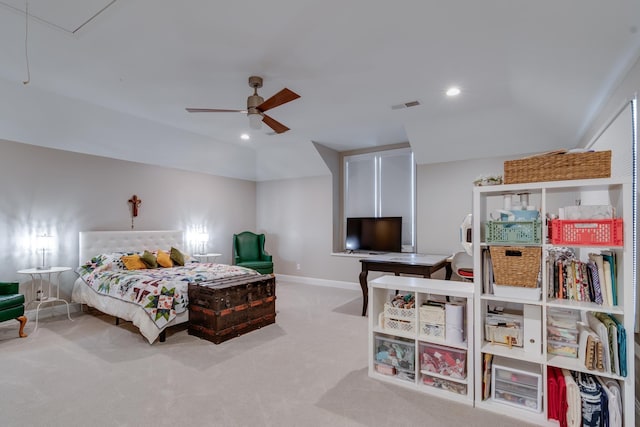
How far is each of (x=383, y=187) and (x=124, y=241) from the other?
4.60 metres

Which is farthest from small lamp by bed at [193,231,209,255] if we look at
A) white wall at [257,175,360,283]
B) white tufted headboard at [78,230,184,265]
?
white wall at [257,175,360,283]

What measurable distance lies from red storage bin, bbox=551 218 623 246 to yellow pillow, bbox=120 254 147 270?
4828 millimetres

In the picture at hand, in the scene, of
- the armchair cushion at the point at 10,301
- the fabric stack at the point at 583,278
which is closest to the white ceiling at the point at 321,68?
the fabric stack at the point at 583,278

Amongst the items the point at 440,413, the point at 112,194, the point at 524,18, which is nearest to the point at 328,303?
the point at 440,413

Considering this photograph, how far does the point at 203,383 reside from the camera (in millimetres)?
2547

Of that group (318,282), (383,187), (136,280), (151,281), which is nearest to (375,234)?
(383,187)

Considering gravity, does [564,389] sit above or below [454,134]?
below

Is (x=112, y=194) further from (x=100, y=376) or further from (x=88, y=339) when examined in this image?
(x=100, y=376)

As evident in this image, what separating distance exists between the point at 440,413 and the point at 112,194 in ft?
17.2

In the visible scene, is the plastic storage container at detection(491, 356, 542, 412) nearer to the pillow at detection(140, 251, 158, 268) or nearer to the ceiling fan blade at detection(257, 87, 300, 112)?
the ceiling fan blade at detection(257, 87, 300, 112)

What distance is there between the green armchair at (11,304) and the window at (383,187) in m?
5.06

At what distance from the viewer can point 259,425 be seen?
2.03m

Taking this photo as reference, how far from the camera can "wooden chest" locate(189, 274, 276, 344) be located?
11.2 ft

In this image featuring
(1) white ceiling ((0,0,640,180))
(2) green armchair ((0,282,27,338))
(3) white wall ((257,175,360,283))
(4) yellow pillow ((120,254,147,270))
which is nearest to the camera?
(1) white ceiling ((0,0,640,180))
